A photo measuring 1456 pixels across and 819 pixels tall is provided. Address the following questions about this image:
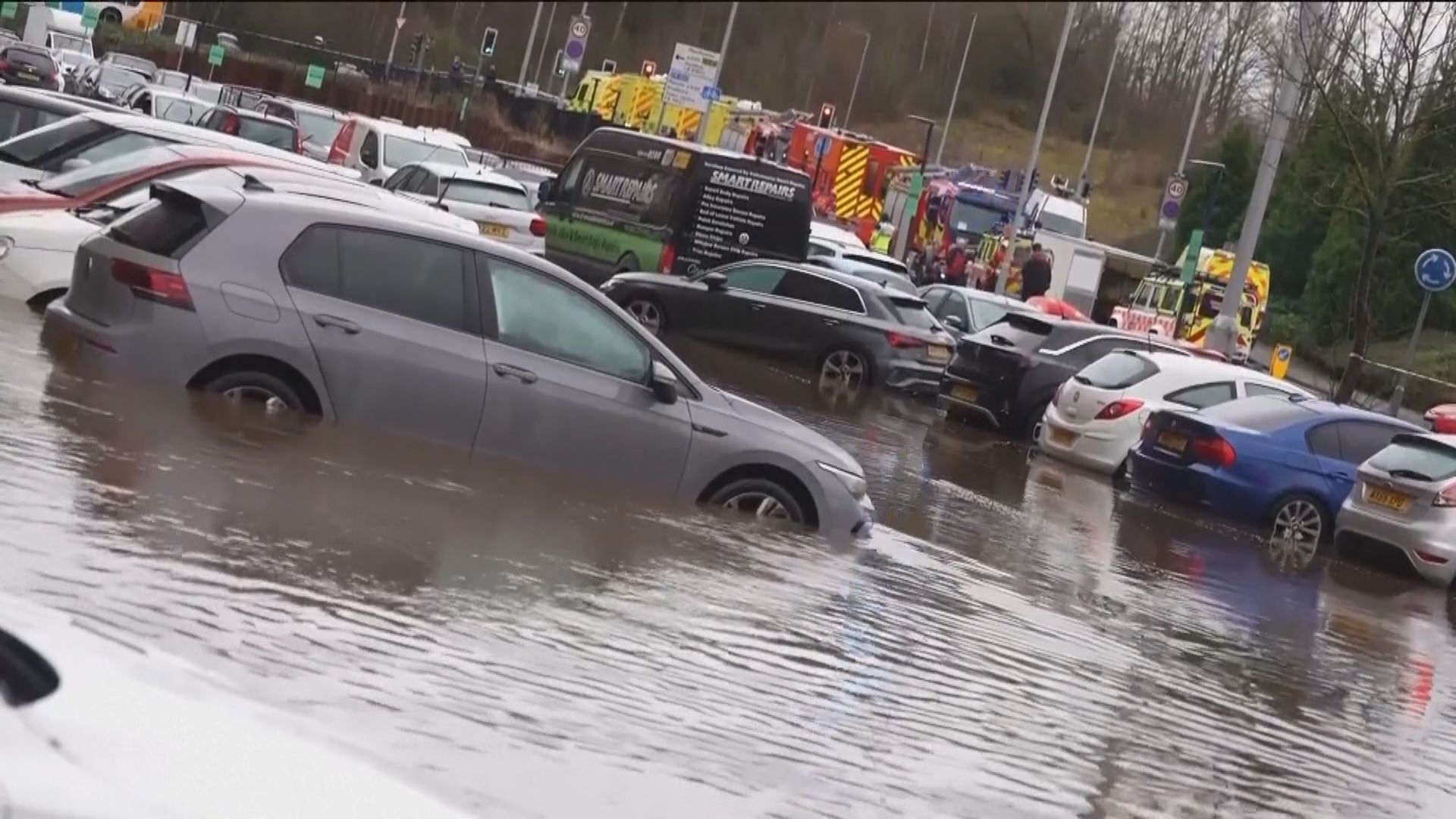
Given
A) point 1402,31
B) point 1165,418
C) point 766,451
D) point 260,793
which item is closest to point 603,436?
point 766,451

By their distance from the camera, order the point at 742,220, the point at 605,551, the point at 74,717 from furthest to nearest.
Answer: the point at 742,220, the point at 605,551, the point at 74,717

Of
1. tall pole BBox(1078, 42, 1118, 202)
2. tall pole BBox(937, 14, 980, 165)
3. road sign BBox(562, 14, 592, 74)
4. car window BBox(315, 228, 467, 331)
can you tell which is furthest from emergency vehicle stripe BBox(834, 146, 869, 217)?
car window BBox(315, 228, 467, 331)

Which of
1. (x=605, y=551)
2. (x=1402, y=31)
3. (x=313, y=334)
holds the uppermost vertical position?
(x=1402, y=31)

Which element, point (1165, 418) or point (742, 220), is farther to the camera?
point (742, 220)

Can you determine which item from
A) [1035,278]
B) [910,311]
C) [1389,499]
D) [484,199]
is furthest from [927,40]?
[1389,499]

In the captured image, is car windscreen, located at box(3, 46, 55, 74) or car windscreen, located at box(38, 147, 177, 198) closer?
car windscreen, located at box(38, 147, 177, 198)

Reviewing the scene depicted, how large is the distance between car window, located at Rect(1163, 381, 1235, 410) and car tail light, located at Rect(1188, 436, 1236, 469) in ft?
5.72

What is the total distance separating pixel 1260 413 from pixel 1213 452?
2.65 ft

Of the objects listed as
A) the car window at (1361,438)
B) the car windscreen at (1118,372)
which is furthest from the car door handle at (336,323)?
the car windscreen at (1118,372)

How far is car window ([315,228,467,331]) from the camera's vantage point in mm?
10078

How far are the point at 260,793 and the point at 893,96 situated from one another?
95.5 metres

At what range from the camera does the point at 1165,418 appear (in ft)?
61.3

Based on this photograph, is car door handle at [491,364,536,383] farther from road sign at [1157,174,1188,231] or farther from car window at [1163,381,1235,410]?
road sign at [1157,174,1188,231]

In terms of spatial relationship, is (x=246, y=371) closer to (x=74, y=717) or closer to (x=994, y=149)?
(x=74, y=717)
